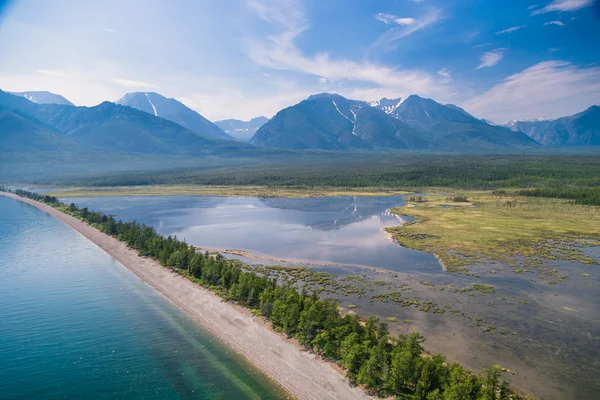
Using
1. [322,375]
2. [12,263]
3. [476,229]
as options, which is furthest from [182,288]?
[476,229]

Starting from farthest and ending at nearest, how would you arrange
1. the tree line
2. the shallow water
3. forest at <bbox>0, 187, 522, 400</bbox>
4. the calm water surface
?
the tree line < the calm water surface < the shallow water < forest at <bbox>0, 187, 522, 400</bbox>

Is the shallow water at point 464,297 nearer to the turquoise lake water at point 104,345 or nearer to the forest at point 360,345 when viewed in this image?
the forest at point 360,345

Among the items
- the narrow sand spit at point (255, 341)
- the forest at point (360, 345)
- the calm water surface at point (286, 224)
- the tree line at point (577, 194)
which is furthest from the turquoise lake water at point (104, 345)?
the tree line at point (577, 194)

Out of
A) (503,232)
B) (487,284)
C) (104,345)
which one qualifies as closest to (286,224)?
(503,232)

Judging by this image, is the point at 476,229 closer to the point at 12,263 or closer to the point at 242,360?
the point at 242,360

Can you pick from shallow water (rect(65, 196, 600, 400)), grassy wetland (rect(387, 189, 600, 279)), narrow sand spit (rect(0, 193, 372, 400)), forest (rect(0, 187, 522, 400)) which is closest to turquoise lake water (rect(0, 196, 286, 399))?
narrow sand spit (rect(0, 193, 372, 400))

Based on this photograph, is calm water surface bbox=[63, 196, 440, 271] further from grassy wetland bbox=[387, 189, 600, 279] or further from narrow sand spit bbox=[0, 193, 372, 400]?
narrow sand spit bbox=[0, 193, 372, 400]
